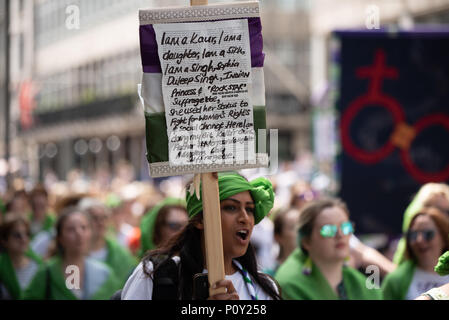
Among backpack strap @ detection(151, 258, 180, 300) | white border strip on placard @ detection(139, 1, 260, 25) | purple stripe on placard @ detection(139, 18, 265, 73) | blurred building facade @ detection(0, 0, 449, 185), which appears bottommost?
backpack strap @ detection(151, 258, 180, 300)

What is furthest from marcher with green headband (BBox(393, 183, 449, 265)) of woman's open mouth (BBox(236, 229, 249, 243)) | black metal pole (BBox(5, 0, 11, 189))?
black metal pole (BBox(5, 0, 11, 189))

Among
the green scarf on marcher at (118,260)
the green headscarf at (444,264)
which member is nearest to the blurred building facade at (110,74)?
the green scarf on marcher at (118,260)

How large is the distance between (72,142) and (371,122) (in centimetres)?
5011

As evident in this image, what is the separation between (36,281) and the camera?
21.6 feet

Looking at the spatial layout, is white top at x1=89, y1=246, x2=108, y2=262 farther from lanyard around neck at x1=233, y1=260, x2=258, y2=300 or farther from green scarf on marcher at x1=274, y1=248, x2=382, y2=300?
lanyard around neck at x1=233, y1=260, x2=258, y2=300

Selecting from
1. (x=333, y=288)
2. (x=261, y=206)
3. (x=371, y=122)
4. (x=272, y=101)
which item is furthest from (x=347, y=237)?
(x=272, y=101)

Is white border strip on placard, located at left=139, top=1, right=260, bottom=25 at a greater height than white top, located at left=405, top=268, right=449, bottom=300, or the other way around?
white border strip on placard, located at left=139, top=1, right=260, bottom=25

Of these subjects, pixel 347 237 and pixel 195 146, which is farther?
pixel 347 237

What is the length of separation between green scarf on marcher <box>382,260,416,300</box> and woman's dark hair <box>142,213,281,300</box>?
2013 millimetres

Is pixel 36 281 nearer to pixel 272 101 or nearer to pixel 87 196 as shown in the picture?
pixel 87 196

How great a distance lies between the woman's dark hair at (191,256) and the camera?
156 inches

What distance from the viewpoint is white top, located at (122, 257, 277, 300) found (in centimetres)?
388

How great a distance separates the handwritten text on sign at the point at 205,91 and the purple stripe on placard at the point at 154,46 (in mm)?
25

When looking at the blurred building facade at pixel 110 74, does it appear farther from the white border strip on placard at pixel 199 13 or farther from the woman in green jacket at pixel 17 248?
the white border strip on placard at pixel 199 13
